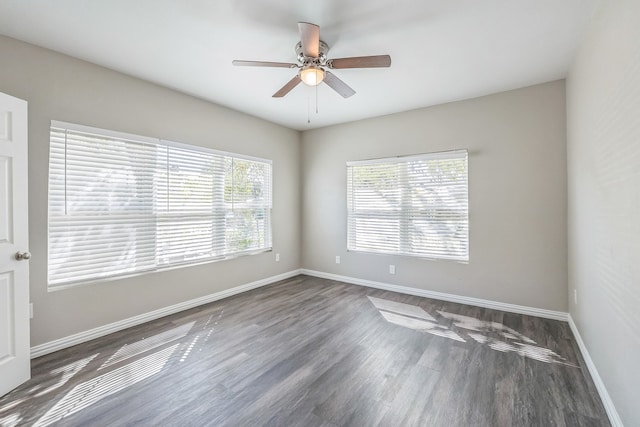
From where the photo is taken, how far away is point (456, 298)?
3828 mm

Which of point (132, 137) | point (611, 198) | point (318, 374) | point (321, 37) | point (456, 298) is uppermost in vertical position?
point (321, 37)

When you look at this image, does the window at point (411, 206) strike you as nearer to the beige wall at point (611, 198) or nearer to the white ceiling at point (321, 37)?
the white ceiling at point (321, 37)

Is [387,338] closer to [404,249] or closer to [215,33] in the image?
[404,249]

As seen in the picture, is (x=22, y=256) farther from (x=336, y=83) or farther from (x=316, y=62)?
(x=336, y=83)

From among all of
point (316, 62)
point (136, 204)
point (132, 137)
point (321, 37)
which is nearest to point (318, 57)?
point (316, 62)

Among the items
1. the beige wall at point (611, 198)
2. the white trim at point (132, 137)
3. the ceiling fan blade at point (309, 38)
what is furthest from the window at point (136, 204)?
the beige wall at point (611, 198)

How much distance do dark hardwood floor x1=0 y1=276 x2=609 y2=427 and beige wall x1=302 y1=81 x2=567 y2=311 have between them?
0.48 metres

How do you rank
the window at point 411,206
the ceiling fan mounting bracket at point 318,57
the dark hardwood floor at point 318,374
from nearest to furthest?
the dark hardwood floor at point 318,374 → the ceiling fan mounting bracket at point 318,57 → the window at point 411,206

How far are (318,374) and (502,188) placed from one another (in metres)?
3.06

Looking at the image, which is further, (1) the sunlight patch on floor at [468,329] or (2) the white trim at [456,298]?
(2) the white trim at [456,298]

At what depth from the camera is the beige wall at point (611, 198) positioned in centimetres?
144

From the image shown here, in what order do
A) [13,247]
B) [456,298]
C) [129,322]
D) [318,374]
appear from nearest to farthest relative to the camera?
[13,247] → [318,374] → [129,322] → [456,298]

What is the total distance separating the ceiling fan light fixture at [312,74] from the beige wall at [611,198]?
6.19ft

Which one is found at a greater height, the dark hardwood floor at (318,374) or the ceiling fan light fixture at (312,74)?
the ceiling fan light fixture at (312,74)
